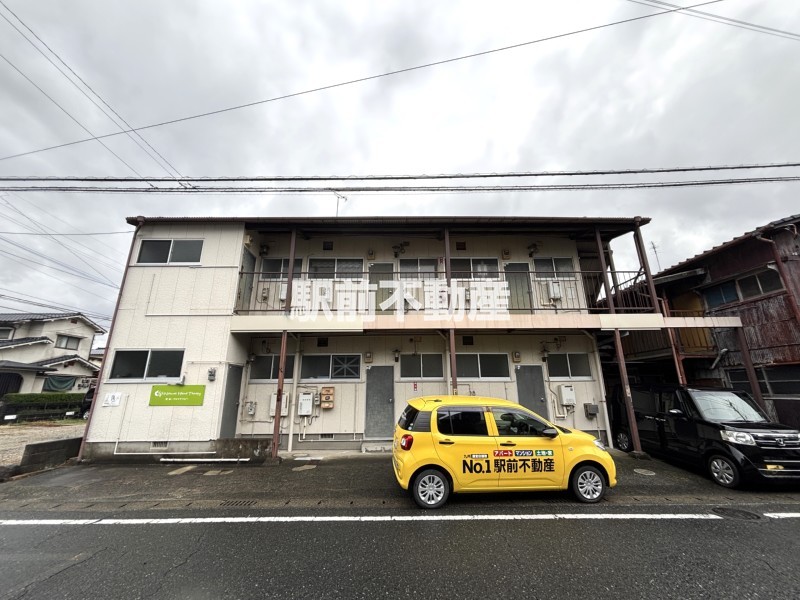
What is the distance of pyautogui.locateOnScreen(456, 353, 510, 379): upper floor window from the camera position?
8828mm

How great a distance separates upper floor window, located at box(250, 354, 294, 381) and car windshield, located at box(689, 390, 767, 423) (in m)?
9.60

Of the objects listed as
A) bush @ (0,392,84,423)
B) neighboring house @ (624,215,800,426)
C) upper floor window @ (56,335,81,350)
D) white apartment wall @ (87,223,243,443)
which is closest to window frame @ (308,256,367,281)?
white apartment wall @ (87,223,243,443)

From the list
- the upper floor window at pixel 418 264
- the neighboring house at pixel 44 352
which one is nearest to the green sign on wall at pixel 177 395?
the upper floor window at pixel 418 264

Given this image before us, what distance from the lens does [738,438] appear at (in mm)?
5301

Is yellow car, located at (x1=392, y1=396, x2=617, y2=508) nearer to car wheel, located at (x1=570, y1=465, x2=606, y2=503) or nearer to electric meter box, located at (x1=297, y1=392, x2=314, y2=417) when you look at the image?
car wheel, located at (x1=570, y1=465, x2=606, y2=503)

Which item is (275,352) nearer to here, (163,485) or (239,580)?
(163,485)

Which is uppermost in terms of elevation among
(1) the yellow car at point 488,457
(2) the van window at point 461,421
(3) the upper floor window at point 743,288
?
(3) the upper floor window at point 743,288

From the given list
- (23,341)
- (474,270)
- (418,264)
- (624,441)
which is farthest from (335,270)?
(23,341)

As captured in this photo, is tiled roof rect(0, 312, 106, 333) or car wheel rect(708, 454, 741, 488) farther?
tiled roof rect(0, 312, 106, 333)

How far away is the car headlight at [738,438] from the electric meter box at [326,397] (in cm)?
828

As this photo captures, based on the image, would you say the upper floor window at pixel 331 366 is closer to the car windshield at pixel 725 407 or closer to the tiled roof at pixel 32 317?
the car windshield at pixel 725 407

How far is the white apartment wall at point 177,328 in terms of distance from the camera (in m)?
7.34

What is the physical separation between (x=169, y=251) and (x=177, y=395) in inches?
158

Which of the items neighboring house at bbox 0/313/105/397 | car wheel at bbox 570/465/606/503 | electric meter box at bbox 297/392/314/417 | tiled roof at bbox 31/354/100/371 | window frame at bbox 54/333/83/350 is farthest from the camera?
window frame at bbox 54/333/83/350
